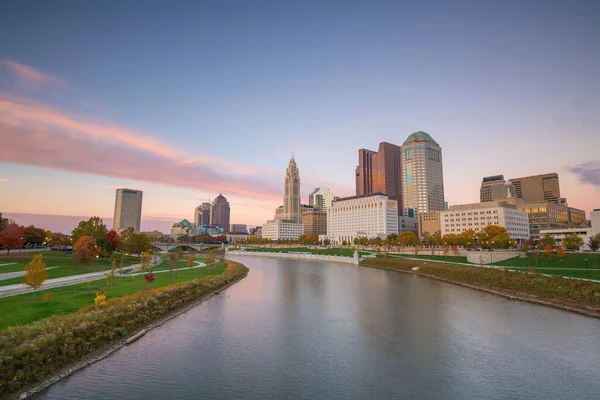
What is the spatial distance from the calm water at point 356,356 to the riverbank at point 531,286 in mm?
3334

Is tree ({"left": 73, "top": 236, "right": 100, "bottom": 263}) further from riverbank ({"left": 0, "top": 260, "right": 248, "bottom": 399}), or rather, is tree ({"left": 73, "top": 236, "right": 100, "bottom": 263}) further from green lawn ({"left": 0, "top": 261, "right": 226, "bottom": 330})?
riverbank ({"left": 0, "top": 260, "right": 248, "bottom": 399})

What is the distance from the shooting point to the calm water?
21.0 metres

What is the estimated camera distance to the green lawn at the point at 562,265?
198 feet

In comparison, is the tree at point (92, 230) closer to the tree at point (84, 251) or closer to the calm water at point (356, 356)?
the tree at point (84, 251)

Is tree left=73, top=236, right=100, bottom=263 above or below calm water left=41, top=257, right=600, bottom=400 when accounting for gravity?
above

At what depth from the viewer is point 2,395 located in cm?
1883

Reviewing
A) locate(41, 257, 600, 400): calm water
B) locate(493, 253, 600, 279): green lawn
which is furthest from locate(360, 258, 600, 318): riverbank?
locate(493, 253, 600, 279): green lawn

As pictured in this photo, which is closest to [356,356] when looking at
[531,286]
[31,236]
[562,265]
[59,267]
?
[531,286]

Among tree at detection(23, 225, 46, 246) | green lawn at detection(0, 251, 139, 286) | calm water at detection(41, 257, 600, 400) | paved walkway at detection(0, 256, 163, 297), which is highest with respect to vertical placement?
tree at detection(23, 225, 46, 246)

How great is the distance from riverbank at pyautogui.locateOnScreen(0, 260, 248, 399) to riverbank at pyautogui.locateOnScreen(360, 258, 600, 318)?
5030 cm

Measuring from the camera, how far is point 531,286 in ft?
176

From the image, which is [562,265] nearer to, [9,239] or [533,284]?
[533,284]

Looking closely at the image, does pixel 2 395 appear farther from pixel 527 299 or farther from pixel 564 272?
pixel 564 272

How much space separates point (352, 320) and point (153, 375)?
899 inches
